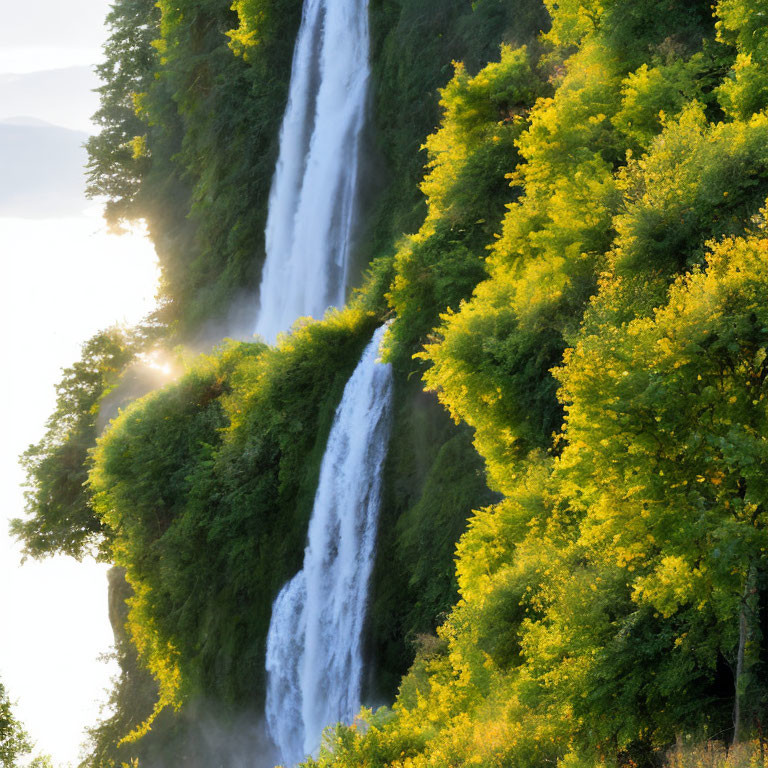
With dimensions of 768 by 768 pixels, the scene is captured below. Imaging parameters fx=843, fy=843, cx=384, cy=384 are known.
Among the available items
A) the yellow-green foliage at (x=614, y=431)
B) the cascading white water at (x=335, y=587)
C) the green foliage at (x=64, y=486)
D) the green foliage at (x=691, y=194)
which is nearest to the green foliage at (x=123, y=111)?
the green foliage at (x=64, y=486)

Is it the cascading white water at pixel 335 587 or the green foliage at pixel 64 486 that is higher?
the green foliage at pixel 64 486

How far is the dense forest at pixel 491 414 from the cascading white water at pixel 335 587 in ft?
1.70

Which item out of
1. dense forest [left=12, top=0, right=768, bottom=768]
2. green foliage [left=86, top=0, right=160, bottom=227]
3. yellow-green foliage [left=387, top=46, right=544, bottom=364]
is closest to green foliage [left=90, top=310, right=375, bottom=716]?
dense forest [left=12, top=0, right=768, bottom=768]

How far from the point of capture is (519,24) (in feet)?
68.4

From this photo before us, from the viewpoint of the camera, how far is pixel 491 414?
45.9 ft

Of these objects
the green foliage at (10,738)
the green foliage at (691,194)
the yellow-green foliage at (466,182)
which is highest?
the yellow-green foliage at (466,182)

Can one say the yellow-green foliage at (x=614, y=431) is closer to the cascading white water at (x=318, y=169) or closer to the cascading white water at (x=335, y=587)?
the cascading white water at (x=335, y=587)

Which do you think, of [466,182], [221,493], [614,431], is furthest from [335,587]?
[614,431]

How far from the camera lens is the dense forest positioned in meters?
8.06

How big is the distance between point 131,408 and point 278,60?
49.5ft

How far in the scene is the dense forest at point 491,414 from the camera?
8062mm

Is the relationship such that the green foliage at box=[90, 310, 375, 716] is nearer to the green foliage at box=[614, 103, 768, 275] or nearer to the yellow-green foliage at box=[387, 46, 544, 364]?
the yellow-green foliage at box=[387, 46, 544, 364]

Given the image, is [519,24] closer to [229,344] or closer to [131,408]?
[229,344]

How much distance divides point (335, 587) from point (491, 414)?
7.47 m
